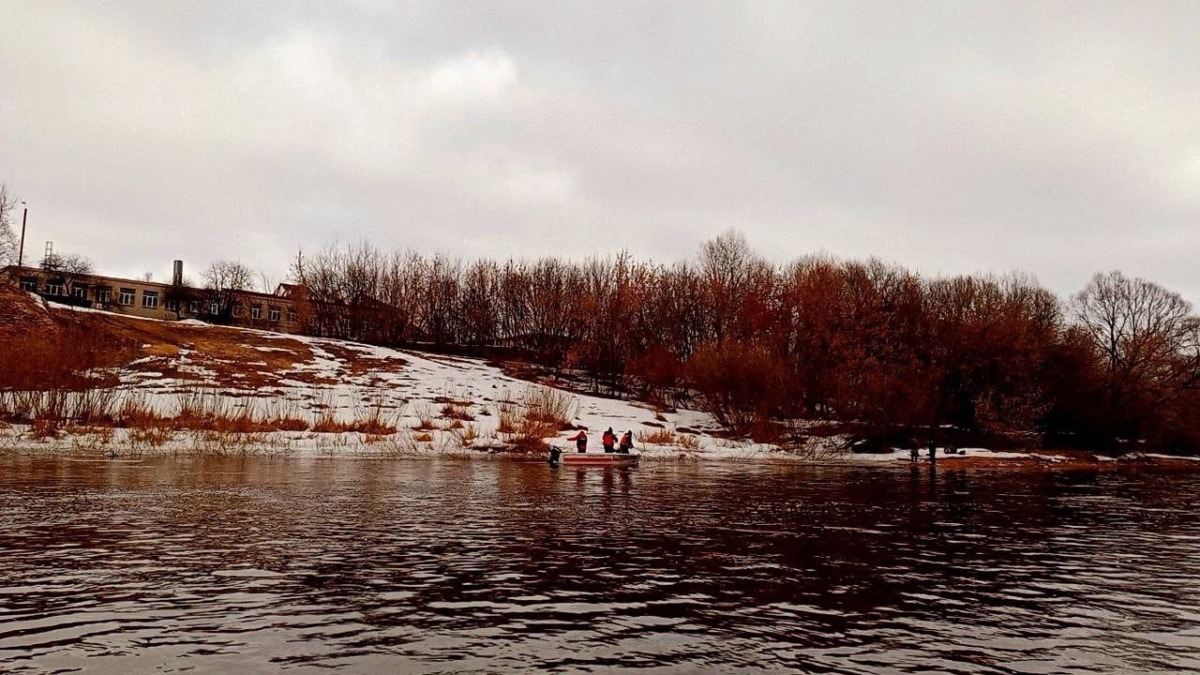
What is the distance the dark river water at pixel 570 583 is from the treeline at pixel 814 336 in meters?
35.1

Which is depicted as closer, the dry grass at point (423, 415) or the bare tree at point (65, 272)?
the dry grass at point (423, 415)

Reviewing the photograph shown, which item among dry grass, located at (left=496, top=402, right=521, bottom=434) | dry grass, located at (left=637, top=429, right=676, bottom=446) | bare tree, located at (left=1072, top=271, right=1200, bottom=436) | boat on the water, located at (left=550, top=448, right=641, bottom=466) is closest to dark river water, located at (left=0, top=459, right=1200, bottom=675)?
boat on the water, located at (left=550, top=448, right=641, bottom=466)

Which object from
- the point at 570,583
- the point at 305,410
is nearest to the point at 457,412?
the point at 305,410

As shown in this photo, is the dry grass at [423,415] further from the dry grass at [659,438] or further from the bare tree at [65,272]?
the bare tree at [65,272]

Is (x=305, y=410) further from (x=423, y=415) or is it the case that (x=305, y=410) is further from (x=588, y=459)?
(x=588, y=459)

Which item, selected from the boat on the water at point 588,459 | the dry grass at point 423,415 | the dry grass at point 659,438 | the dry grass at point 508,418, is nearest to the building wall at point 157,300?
the dry grass at point 423,415

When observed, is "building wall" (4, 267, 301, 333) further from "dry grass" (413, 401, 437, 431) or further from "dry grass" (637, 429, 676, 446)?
"dry grass" (637, 429, 676, 446)

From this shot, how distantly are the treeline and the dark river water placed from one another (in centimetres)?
3511

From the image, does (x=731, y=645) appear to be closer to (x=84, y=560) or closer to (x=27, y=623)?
(x=27, y=623)

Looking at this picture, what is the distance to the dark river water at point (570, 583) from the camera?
891 centimetres

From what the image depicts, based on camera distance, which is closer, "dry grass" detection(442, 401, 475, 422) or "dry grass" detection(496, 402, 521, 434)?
"dry grass" detection(496, 402, 521, 434)

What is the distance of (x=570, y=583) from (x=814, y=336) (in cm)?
5436

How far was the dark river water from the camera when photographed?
29.2 feet

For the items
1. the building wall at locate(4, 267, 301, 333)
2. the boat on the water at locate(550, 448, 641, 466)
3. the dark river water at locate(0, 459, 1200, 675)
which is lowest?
the dark river water at locate(0, 459, 1200, 675)
